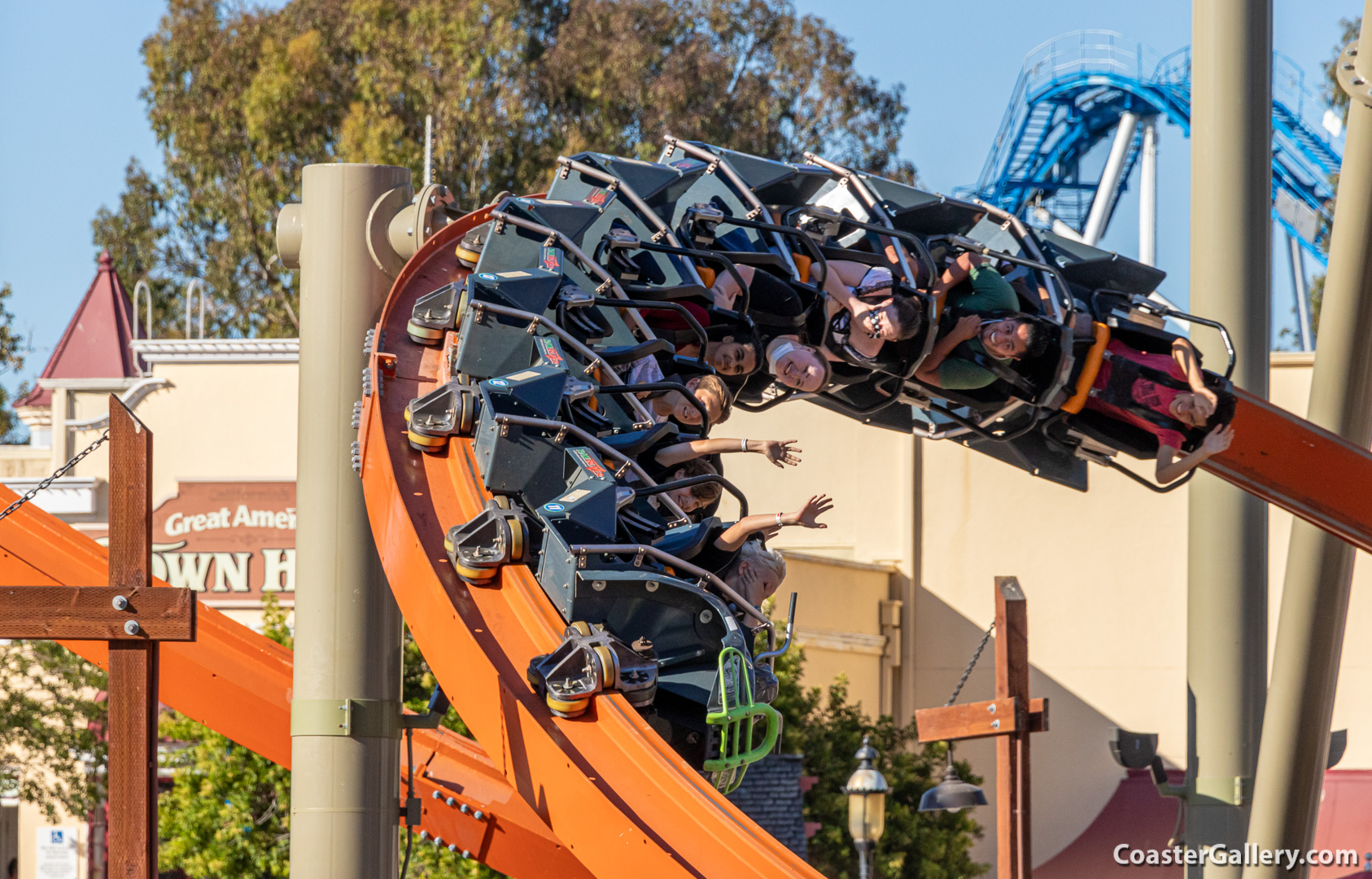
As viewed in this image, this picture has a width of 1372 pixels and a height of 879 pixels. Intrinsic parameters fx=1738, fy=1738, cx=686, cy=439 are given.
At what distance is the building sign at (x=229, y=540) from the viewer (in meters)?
19.5

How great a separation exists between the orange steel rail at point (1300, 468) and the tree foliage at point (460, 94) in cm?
2333

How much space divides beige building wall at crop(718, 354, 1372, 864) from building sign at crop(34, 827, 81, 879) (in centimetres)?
840

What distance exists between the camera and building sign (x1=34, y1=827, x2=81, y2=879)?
19.2 m

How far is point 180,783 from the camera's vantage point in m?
14.2

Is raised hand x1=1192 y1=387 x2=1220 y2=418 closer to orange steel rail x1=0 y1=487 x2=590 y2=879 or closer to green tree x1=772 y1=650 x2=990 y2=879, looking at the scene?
orange steel rail x1=0 y1=487 x2=590 y2=879

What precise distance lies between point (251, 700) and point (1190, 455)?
10.6ft

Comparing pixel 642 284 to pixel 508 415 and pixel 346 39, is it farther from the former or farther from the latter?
pixel 346 39

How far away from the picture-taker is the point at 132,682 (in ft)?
12.8

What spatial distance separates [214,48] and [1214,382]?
28.2 m

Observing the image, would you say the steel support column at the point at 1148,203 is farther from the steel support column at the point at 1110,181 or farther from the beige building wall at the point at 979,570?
the beige building wall at the point at 979,570

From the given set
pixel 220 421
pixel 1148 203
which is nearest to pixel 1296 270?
pixel 1148 203

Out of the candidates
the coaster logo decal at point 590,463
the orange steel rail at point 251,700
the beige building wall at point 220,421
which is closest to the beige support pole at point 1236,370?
the orange steel rail at point 251,700

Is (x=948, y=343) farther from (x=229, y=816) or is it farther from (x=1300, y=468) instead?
(x=229, y=816)

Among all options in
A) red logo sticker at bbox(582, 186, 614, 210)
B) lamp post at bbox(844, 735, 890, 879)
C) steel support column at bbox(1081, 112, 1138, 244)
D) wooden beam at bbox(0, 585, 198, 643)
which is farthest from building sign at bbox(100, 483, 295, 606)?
steel support column at bbox(1081, 112, 1138, 244)
